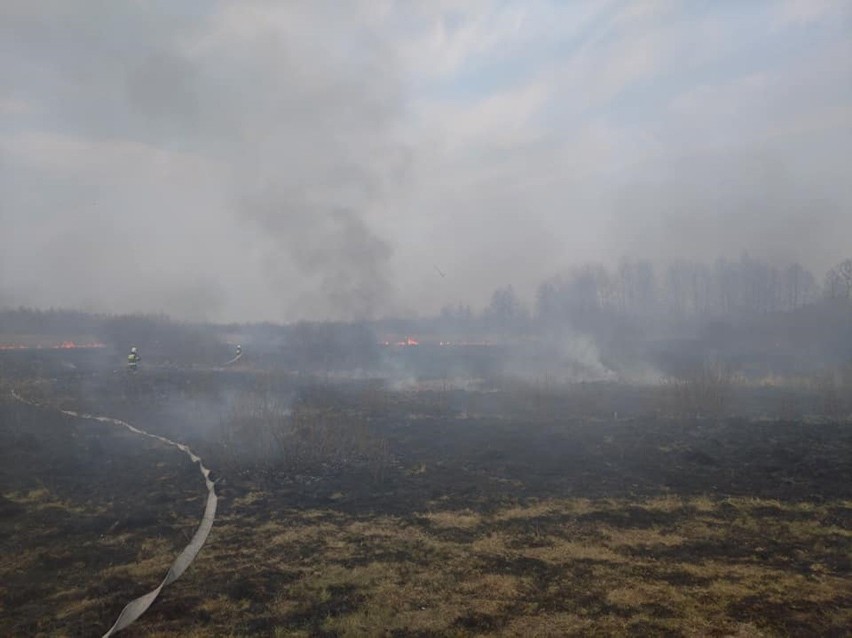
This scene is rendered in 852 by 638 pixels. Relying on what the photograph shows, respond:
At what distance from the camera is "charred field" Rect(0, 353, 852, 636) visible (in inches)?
286

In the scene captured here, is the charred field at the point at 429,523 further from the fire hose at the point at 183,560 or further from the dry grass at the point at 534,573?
the fire hose at the point at 183,560

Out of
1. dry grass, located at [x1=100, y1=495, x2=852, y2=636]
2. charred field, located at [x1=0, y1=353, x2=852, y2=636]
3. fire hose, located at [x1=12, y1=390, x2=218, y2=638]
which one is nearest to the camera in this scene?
dry grass, located at [x1=100, y1=495, x2=852, y2=636]

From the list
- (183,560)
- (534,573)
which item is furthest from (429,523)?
(183,560)

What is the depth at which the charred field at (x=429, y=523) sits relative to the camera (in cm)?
726

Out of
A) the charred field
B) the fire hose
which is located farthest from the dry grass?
the fire hose

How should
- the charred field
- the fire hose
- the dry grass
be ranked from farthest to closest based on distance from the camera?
1. the charred field
2. the fire hose
3. the dry grass

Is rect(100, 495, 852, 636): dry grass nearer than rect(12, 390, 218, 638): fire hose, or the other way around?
rect(100, 495, 852, 636): dry grass

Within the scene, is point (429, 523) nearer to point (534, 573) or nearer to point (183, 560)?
point (534, 573)

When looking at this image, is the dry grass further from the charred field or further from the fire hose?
the fire hose

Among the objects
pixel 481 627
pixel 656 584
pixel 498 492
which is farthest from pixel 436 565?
pixel 498 492

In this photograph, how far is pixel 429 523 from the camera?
11180 millimetres

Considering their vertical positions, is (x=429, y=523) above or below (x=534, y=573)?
below

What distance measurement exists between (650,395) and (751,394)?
5.94 metres

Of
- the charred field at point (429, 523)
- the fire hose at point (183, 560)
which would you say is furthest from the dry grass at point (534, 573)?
the fire hose at point (183, 560)
